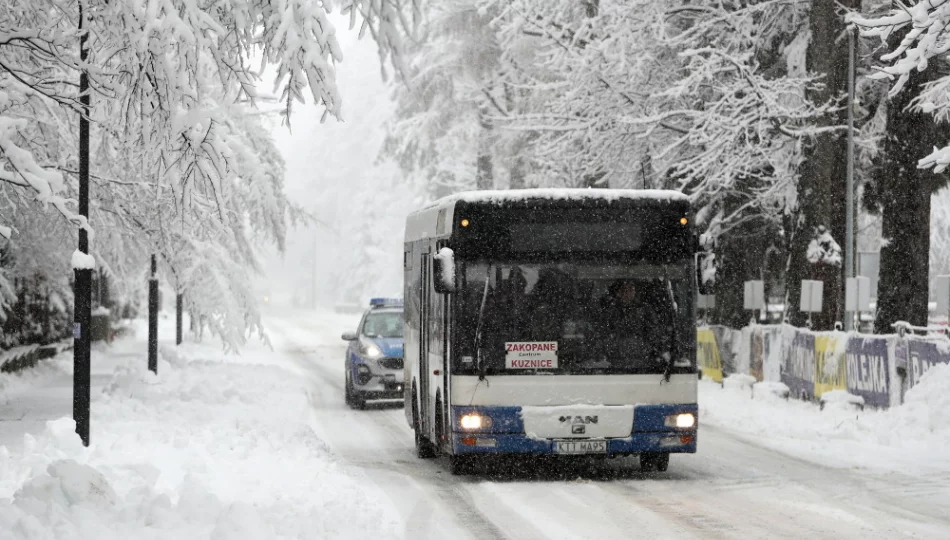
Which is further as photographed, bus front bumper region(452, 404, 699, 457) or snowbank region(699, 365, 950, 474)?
snowbank region(699, 365, 950, 474)

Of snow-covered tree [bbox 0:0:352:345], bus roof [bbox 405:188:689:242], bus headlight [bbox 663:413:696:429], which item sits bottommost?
bus headlight [bbox 663:413:696:429]

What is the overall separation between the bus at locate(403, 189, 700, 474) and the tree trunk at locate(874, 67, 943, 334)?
33.5 feet

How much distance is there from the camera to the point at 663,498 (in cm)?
1228

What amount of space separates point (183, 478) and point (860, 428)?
980 centimetres

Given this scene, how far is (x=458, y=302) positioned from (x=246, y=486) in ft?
9.46

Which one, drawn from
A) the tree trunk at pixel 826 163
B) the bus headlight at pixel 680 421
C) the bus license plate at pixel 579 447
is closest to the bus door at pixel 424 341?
the bus license plate at pixel 579 447

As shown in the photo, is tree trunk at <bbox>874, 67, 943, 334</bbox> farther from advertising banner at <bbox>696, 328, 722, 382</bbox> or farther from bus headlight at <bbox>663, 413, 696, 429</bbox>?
bus headlight at <bbox>663, 413, 696, 429</bbox>

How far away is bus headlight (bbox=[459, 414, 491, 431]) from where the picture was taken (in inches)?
528

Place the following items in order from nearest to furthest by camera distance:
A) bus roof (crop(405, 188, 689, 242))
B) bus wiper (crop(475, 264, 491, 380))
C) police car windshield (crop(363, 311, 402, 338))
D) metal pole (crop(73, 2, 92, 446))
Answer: bus wiper (crop(475, 264, 491, 380)), bus roof (crop(405, 188, 689, 242)), metal pole (crop(73, 2, 92, 446)), police car windshield (crop(363, 311, 402, 338))

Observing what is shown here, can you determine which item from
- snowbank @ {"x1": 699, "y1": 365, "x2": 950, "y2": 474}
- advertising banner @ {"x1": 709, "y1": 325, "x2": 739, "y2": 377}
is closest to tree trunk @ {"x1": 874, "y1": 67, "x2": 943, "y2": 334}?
snowbank @ {"x1": 699, "y1": 365, "x2": 950, "y2": 474}

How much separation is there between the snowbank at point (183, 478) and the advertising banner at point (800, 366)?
334 inches

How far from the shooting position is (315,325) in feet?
246

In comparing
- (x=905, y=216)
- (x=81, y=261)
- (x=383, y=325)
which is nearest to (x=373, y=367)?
(x=383, y=325)

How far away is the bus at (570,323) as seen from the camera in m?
13.4
